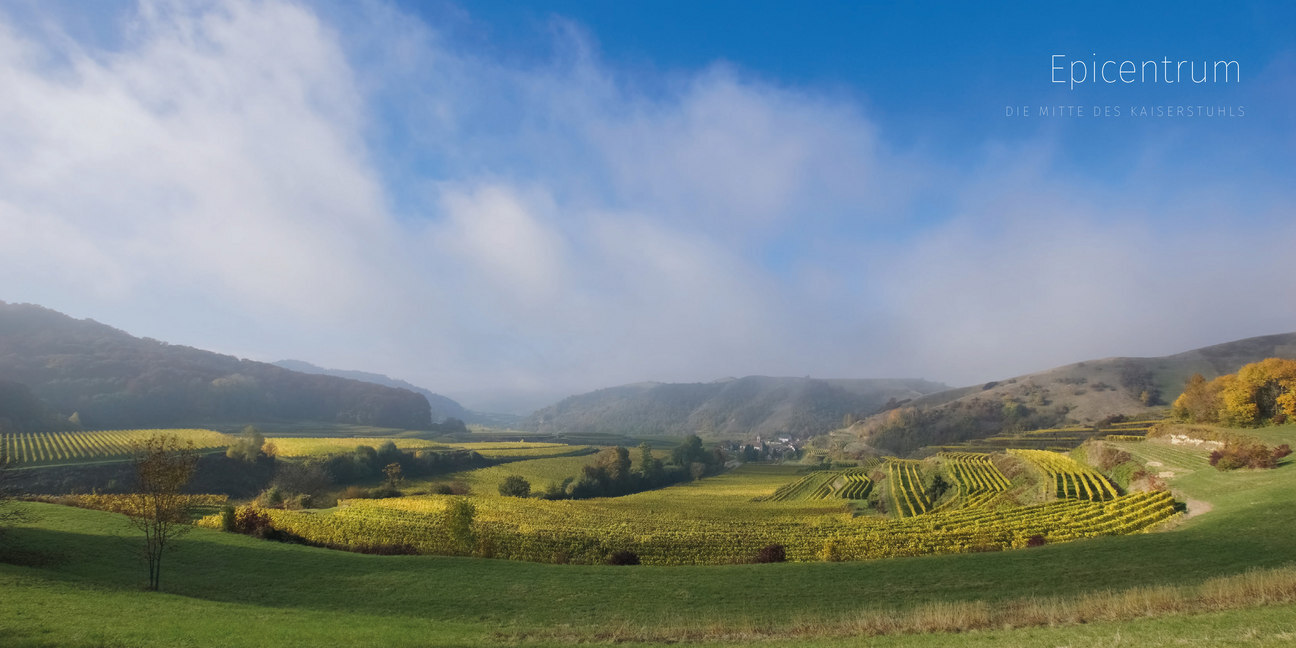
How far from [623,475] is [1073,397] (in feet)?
473

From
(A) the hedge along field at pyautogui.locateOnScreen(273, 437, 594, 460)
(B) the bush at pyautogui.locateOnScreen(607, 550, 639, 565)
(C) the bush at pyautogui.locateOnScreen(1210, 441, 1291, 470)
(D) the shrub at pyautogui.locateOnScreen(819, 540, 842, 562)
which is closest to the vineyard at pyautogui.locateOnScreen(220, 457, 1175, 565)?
(D) the shrub at pyautogui.locateOnScreen(819, 540, 842, 562)

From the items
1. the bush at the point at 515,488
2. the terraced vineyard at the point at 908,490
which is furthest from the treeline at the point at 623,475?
the terraced vineyard at the point at 908,490

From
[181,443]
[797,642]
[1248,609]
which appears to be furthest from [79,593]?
[181,443]

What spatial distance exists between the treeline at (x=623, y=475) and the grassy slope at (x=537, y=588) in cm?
5212

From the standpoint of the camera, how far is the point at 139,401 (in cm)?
14562

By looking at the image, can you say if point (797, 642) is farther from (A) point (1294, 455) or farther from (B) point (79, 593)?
(A) point (1294, 455)

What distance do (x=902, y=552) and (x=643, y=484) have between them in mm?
77913

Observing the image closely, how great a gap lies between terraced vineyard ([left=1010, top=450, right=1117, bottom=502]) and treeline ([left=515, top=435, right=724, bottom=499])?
6507 centimetres

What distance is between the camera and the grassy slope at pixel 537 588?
17.2 m

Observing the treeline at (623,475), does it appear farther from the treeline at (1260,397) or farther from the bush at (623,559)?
the treeline at (1260,397)

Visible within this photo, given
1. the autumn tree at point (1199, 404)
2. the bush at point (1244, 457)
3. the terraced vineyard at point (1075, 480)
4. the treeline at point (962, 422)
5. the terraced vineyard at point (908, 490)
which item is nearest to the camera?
the bush at point (1244, 457)

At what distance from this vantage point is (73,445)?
280 feet

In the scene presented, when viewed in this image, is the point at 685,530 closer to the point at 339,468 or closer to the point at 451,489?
the point at 451,489

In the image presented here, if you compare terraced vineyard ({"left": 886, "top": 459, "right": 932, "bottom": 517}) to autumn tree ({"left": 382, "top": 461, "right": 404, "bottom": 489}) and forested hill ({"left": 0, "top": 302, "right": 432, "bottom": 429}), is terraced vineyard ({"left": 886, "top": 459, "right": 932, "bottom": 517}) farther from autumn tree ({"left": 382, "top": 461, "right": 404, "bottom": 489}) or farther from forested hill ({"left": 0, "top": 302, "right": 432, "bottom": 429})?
forested hill ({"left": 0, "top": 302, "right": 432, "bottom": 429})
